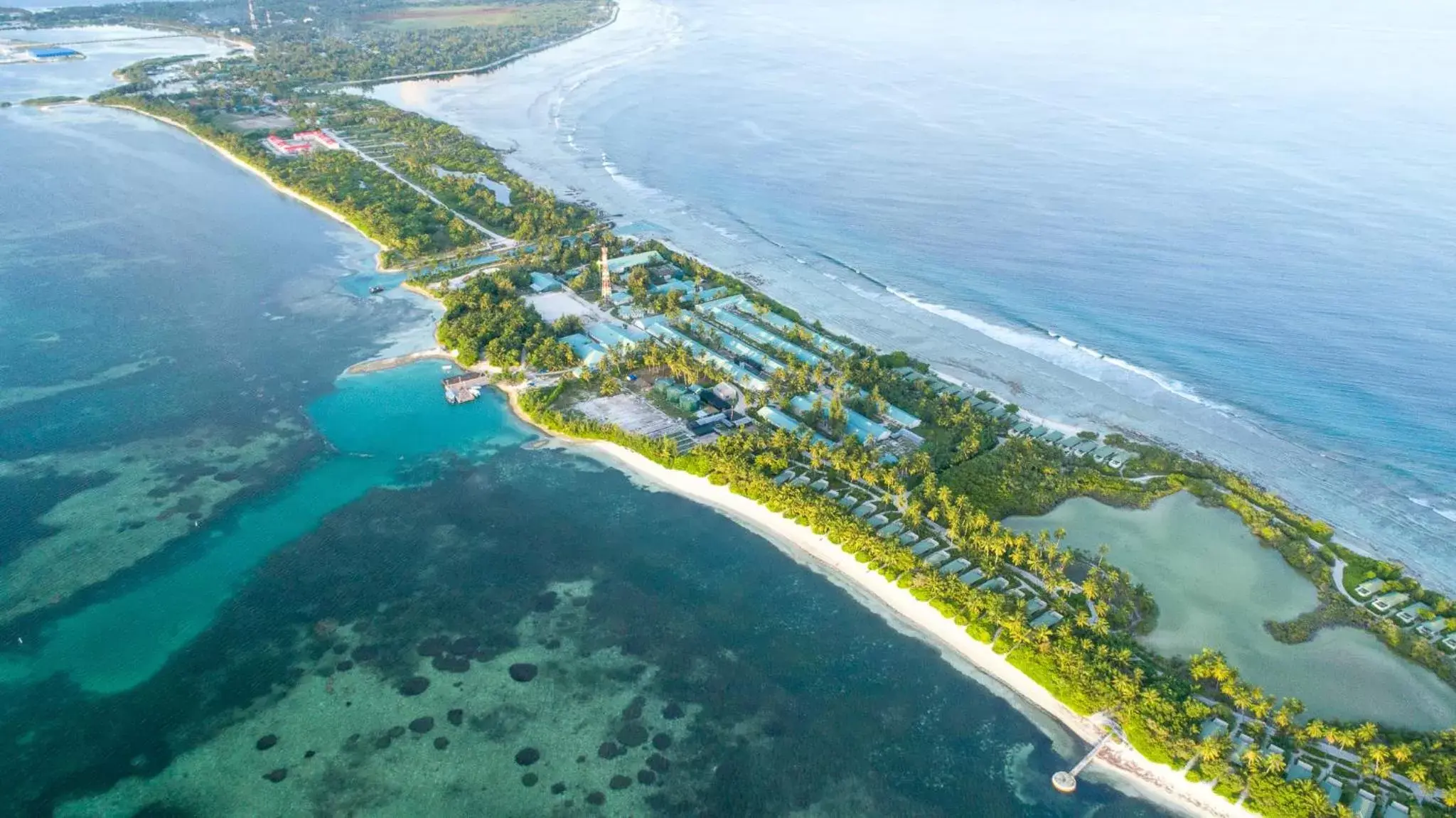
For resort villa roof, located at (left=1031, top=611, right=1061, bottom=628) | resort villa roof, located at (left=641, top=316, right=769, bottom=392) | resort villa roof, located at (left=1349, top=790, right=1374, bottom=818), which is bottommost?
resort villa roof, located at (left=641, top=316, right=769, bottom=392)

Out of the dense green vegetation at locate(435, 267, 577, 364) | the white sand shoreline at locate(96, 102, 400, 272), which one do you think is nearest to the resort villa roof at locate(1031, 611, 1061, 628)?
the dense green vegetation at locate(435, 267, 577, 364)

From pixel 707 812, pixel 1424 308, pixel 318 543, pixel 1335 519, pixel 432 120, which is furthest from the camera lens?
pixel 432 120

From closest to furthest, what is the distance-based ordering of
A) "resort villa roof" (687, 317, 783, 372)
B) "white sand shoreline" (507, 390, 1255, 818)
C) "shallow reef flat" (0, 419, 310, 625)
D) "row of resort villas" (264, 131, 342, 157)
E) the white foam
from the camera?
Result: 1. "white sand shoreline" (507, 390, 1255, 818)
2. "shallow reef flat" (0, 419, 310, 625)
3. "resort villa roof" (687, 317, 783, 372)
4. the white foam
5. "row of resort villas" (264, 131, 342, 157)

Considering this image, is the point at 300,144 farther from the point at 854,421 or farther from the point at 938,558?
the point at 938,558

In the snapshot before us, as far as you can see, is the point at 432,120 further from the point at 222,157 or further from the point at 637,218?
the point at 637,218

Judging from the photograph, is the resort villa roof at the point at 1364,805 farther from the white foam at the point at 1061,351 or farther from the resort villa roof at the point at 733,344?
the resort villa roof at the point at 733,344

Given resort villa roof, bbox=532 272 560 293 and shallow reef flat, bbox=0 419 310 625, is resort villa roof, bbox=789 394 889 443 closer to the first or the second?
resort villa roof, bbox=532 272 560 293

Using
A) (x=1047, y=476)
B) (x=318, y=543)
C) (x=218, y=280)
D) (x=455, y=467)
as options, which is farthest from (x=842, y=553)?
(x=218, y=280)

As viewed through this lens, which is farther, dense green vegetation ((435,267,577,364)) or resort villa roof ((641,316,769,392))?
dense green vegetation ((435,267,577,364))
